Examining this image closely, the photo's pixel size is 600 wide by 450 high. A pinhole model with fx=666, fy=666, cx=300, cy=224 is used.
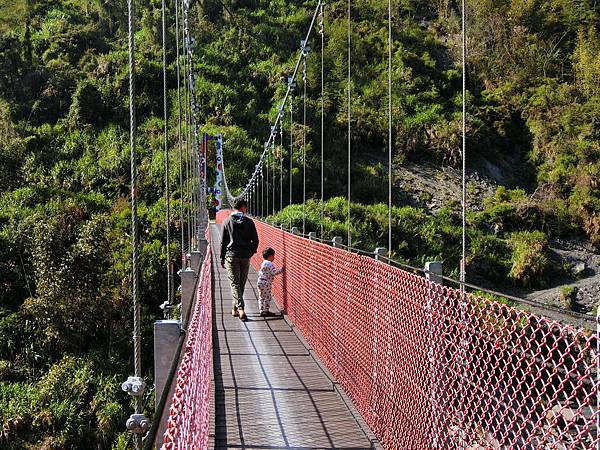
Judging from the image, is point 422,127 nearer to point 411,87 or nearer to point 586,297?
point 411,87

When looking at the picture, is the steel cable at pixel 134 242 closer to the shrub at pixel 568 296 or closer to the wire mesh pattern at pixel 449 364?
the wire mesh pattern at pixel 449 364

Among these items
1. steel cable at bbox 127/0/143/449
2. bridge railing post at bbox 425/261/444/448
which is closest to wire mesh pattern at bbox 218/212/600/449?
bridge railing post at bbox 425/261/444/448

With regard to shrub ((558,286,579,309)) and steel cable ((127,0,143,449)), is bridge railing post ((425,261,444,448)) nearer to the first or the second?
steel cable ((127,0,143,449))

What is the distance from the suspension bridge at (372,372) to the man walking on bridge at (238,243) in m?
0.42

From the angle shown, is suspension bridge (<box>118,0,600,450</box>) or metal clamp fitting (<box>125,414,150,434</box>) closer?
suspension bridge (<box>118,0,600,450</box>)

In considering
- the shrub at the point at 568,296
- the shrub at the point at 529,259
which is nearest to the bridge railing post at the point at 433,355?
the shrub at the point at 568,296

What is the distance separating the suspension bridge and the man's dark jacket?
429 millimetres

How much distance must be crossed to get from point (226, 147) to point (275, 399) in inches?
1111

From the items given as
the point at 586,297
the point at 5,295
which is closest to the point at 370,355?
the point at 5,295

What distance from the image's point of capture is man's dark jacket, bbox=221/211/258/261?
503cm

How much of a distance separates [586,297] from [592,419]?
21821mm

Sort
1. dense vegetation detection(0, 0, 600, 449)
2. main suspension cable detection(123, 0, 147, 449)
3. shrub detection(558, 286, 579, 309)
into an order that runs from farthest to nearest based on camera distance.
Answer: shrub detection(558, 286, 579, 309) < dense vegetation detection(0, 0, 600, 449) < main suspension cable detection(123, 0, 147, 449)

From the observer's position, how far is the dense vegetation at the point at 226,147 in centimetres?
1440

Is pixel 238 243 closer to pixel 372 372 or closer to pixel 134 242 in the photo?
pixel 134 242
